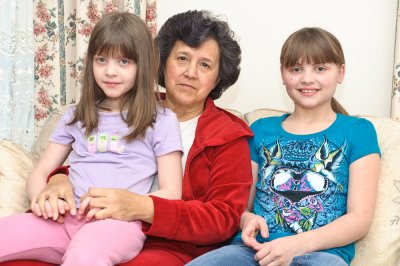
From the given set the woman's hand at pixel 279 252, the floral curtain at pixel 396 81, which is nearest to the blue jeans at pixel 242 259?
the woman's hand at pixel 279 252

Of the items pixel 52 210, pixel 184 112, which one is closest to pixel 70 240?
pixel 52 210

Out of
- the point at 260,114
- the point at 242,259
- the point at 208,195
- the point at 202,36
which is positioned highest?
the point at 202,36

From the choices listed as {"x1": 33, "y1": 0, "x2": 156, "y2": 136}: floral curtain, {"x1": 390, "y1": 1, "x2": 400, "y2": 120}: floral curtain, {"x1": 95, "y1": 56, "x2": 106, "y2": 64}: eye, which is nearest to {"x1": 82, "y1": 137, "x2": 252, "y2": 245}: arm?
{"x1": 95, "y1": 56, "x2": 106, "y2": 64}: eye

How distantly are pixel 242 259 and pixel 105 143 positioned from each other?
536 mm

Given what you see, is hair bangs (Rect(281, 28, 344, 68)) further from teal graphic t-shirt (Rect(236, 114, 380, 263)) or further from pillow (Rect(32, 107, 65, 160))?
pillow (Rect(32, 107, 65, 160))

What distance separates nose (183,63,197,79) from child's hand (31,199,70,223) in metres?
0.61

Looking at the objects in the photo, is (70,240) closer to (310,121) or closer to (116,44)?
(116,44)

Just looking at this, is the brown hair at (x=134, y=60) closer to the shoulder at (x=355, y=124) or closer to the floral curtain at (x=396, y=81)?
the shoulder at (x=355, y=124)

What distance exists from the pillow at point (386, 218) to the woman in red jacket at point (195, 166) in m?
0.39

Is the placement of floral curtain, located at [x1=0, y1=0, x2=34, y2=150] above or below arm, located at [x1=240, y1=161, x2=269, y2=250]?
above

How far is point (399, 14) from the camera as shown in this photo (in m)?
2.22

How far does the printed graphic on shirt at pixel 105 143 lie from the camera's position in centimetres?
159

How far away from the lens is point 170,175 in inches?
61.4

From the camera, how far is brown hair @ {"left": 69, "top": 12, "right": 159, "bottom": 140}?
5.22ft
